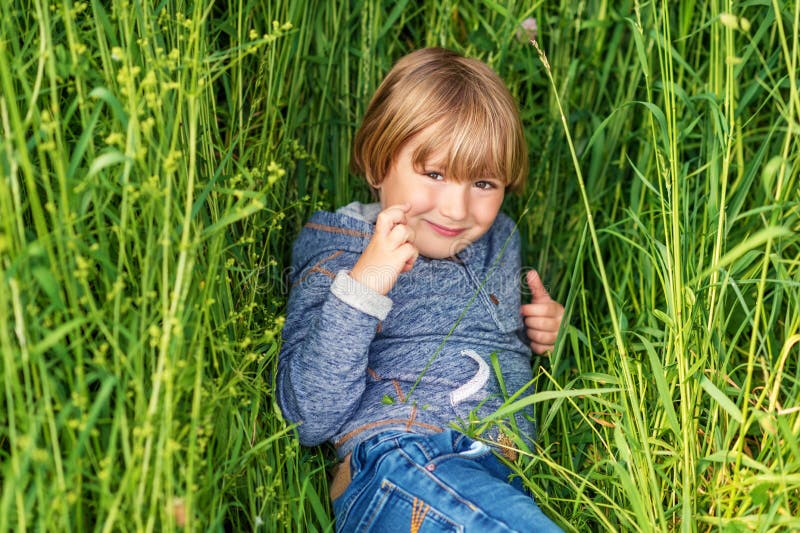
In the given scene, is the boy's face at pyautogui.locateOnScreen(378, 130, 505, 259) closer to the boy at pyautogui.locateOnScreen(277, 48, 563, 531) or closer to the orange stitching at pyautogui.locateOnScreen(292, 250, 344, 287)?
the boy at pyautogui.locateOnScreen(277, 48, 563, 531)

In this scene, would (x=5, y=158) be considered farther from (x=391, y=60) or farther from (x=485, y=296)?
(x=391, y=60)

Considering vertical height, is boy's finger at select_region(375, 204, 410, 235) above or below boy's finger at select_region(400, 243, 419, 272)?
above

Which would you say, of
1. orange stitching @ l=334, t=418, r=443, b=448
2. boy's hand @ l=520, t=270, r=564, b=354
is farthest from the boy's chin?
orange stitching @ l=334, t=418, r=443, b=448

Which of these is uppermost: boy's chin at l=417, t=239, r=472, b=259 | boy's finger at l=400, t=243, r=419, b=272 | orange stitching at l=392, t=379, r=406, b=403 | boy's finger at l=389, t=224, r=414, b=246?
boy's finger at l=389, t=224, r=414, b=246

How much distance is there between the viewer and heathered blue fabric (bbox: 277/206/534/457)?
1.31 m

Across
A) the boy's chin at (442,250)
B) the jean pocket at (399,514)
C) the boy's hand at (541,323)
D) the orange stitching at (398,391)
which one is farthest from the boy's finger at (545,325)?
the jean pocket at (399,514)

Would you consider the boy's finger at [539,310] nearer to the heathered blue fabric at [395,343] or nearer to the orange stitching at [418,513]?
the heathered blue fabric at [395,343]

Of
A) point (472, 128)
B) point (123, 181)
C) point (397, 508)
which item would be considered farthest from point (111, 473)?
point (472, 128)

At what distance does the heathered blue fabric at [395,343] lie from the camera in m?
1.31

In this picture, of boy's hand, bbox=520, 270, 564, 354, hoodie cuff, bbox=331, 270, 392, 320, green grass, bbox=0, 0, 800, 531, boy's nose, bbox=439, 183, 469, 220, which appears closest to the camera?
green grass, bbox=0, 0, 800, 531

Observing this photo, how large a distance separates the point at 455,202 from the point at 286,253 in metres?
0.43

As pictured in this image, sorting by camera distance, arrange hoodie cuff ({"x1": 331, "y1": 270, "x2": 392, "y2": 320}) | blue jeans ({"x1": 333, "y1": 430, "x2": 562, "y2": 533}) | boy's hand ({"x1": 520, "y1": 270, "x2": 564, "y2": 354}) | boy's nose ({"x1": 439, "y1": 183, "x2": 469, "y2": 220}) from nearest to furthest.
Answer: blue jeans ({"x1": 333, "y1": 430, "x2": 562, "y2": 533}), hoodie cuff ({"x1": 331, "y1": 270, "x2": 392, "y2": 320}), boy's nose ({"x1": 439, "y1": 183, "x2": 469, "y2": 220}), boy's hand ({"x1": 520, "y1": 270, "x2": 564, "y2": 354})

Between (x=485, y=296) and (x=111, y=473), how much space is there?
2.61ft

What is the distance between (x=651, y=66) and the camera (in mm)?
1792
